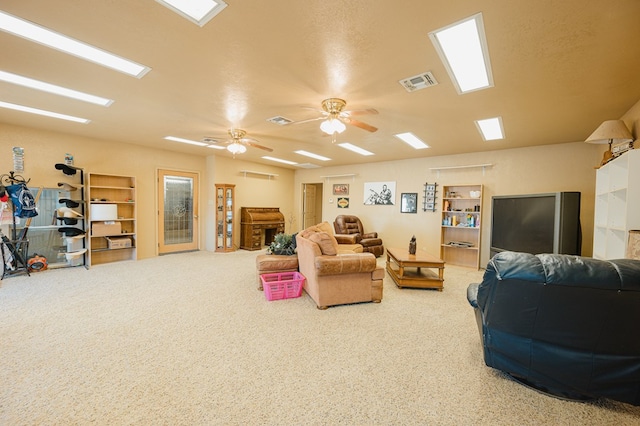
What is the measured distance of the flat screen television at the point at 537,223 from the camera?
400 centimetres

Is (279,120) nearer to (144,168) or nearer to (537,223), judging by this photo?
(144,168)

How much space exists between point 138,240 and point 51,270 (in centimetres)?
152

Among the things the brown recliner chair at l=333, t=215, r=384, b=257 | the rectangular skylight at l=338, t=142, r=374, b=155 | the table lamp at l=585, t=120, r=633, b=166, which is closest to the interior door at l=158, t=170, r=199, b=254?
the brown recliner chair at l=333, t=215, r=384, b=257

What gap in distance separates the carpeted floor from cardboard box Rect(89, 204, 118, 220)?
190 cm

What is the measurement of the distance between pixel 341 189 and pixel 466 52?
615cm

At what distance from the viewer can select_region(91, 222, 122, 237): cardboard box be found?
519 centimetres

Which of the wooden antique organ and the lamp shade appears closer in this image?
the lamp shade

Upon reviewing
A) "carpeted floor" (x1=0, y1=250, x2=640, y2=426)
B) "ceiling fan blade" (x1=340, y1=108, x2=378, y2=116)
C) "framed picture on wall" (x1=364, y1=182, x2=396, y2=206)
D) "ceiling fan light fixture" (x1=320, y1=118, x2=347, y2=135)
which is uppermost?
"ceiling fan blade" (x1=340, y1=108, x2=378, y2=116)

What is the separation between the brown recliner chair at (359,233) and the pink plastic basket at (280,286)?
120 inches

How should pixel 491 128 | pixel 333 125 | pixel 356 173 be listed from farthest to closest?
pixel 356 173 < pixel 491 128 < pixel 333 125

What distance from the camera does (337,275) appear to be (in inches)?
130

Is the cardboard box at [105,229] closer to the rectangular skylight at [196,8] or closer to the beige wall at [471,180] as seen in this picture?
the rectangular skylight at [196,8]

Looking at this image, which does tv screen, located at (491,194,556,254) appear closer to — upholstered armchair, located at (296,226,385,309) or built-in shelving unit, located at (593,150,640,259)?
built-in shelving unit, located at (593,150,640,259)

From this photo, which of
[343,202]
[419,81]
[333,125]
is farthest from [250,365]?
[343,202]
